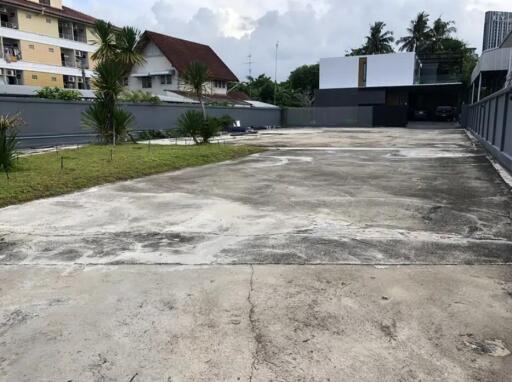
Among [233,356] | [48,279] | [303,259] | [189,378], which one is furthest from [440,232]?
[48,279]

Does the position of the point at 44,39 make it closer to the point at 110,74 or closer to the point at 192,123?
the point at 110,74

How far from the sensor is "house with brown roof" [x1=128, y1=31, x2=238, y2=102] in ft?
121

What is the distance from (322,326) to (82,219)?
4.20m

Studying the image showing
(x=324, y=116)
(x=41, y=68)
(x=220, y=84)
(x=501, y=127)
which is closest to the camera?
(x=501, y=127)

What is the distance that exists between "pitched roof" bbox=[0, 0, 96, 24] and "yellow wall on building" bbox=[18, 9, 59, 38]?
54cm

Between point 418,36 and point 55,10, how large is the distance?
136 ft

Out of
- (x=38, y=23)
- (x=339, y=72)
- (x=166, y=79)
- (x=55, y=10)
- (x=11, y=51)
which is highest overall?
(x=55, y=10)

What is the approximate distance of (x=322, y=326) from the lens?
3.11m

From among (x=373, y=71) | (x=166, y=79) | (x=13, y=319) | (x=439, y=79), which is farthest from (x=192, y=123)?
(x=439, y=79)

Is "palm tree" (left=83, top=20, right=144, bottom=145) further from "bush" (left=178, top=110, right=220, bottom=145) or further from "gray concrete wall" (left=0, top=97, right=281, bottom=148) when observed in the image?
"bush" (left=178, top=110, right=220, bottom=145)

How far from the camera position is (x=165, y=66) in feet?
123

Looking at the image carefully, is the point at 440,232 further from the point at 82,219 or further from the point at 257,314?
the point at 82,219

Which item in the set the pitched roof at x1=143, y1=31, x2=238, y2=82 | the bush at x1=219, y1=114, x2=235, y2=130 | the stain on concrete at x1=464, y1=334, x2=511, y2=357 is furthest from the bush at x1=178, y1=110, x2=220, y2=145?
the pitched roof at x1=143, y1=31, x2=238, y2=82

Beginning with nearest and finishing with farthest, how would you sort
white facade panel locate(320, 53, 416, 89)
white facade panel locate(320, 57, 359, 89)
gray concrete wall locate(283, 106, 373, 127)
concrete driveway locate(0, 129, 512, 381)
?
concrete driveway locate(0, 129, 512, 381) → white facade panel locate(320, 53, 416, 89) → gray concrete wall locate(283, 106, 373, 127) → white facade panel locate(320, 57, 359, 89)
